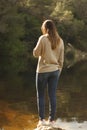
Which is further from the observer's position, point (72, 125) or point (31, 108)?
point (31, 108)

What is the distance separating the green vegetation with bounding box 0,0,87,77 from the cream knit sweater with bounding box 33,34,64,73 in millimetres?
16899

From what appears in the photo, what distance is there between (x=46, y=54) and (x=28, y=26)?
3454 cm

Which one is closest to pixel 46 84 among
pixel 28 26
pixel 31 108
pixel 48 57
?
pixel 48 57

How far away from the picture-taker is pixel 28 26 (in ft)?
141

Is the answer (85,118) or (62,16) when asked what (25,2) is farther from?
(85,118)

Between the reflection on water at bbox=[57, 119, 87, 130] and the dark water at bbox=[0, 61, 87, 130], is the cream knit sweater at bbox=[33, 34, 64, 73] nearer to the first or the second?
the dark water at bbox=[0, 61, 87, 130]

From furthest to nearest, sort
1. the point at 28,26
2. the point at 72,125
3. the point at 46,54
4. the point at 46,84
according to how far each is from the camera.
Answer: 1. the point at 28,26
2. the point at 72,125
3. the point at 46,84
4. the point at 46,54

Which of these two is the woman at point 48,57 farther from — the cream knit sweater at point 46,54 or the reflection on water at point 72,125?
the reflection on water at point 72,125

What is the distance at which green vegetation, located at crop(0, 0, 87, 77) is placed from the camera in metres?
34.4

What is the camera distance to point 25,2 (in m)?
42.5

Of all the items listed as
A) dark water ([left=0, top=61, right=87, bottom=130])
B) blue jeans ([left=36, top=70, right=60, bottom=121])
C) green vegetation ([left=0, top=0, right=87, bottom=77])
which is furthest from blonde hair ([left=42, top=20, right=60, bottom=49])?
green vegetation ([left=0, top=0, right=87, bottom=77])

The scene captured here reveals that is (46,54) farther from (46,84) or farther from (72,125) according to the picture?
(72,125)

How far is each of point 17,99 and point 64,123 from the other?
4423 millimetres

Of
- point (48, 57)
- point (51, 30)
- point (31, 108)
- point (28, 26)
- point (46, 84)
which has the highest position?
point (51, 30)
